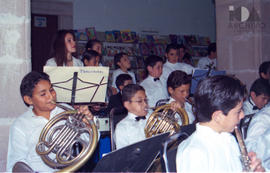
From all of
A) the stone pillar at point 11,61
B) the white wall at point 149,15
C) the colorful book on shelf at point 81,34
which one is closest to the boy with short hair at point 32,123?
the stone pillar at point 11,61

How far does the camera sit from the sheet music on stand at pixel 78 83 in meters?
3.05

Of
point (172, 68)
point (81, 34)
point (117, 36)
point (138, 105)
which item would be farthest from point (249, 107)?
point (117, 36)

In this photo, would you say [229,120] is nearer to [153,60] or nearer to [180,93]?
[180,93]

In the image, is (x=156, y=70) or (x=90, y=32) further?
(x=90, y=32)

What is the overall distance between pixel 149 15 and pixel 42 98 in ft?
20.7

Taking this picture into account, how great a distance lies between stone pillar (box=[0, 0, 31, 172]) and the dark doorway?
434cm

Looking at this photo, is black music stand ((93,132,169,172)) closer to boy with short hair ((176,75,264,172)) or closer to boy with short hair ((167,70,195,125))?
boy with short hair ((176,75,264,172))

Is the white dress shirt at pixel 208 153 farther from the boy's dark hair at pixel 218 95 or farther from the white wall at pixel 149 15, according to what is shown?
the white wall at pixel 149 15

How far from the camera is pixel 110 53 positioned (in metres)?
7.98

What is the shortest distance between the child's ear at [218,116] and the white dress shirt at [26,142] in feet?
4.19

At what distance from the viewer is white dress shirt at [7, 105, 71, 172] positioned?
8.00ft

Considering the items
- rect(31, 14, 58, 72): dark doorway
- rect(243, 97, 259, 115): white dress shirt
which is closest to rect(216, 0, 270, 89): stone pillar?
rect(243, 97, 259, 115): white dress shirt

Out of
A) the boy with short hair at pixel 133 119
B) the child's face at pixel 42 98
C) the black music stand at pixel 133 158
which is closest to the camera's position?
the black music stand at pixel 133 158

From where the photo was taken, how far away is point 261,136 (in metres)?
2.24
